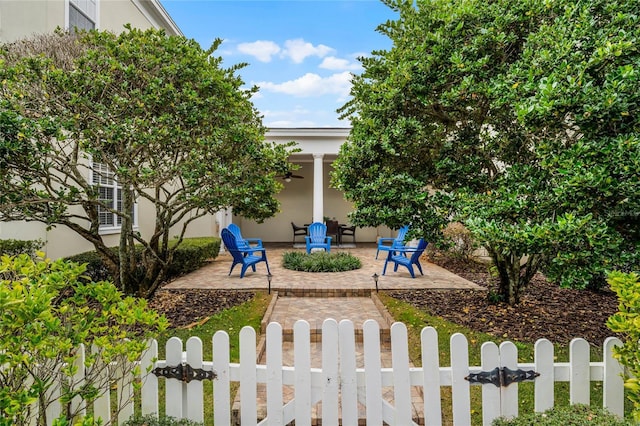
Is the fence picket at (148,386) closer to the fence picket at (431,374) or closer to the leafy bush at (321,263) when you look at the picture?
the fence picket at (431,374)

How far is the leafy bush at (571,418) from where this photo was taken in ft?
5.62

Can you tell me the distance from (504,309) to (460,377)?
9.65 feet

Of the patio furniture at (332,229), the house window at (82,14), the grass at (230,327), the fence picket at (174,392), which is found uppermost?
the house window at (82,14)

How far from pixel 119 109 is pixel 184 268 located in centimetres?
446

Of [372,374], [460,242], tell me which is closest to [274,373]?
[372,374]

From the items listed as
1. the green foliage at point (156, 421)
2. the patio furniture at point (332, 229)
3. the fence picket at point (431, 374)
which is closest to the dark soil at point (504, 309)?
the fence picket at point (431, 374)

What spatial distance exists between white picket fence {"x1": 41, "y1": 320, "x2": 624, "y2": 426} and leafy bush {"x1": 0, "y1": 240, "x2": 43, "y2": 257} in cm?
390

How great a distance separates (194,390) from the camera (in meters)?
2.05

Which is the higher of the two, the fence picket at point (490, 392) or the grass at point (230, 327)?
the fence picket at point (490, 392)

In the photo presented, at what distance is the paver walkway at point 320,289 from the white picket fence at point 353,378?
0.77 meters

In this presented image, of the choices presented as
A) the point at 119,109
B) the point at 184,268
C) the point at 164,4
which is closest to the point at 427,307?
the point at 119,109

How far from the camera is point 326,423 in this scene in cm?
206

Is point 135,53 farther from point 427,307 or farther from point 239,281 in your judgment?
point 427,307

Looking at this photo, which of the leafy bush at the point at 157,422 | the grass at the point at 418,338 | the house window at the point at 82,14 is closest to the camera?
the leafy bush at the point at 157,422
